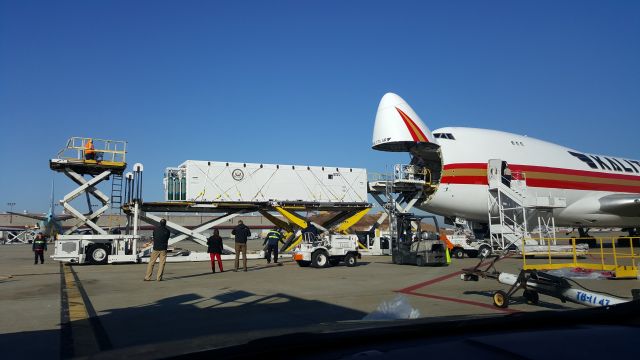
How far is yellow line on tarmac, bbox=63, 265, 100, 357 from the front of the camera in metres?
5.49

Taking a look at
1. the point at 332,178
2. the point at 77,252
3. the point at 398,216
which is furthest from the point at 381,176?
the point at 77,252

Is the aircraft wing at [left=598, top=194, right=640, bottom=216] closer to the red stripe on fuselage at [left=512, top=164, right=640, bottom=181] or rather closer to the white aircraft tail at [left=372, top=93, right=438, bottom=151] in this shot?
the red stripe on fuselage at [left=512, top=164, right=640, bottom=181]

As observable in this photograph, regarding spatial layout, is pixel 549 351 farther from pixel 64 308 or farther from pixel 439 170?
pixel 439 170

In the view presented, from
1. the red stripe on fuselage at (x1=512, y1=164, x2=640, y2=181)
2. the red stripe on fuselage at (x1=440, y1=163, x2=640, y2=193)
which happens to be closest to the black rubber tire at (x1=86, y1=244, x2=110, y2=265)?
the red stripe on fuselage at (x1=440, y1=163, x2=640, y2=193)

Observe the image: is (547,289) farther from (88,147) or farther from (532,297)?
(88,147)

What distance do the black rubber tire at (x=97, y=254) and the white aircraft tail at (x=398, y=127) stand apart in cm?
1337

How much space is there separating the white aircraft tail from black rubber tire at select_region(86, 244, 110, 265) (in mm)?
13367

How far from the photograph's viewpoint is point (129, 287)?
1179 centimetres

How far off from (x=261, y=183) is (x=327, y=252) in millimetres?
6890

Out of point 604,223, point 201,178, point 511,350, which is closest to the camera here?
point 511,350

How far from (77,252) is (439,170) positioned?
17.7 m

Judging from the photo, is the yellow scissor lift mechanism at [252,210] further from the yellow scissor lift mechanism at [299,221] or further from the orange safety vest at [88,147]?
the orange safety vest at [88,147]

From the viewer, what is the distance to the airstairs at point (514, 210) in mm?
20797

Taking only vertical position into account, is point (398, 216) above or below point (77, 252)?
above
